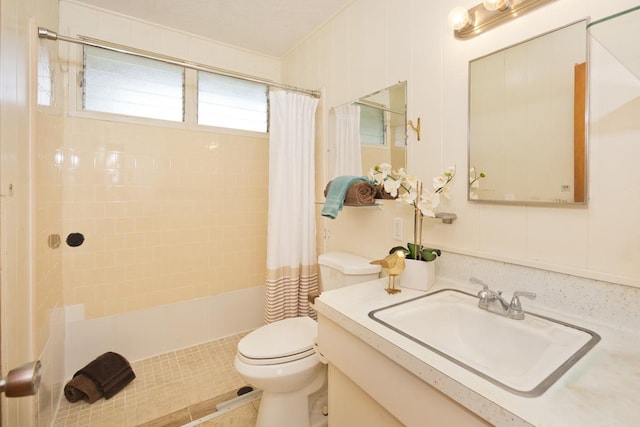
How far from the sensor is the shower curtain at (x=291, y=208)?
201cm

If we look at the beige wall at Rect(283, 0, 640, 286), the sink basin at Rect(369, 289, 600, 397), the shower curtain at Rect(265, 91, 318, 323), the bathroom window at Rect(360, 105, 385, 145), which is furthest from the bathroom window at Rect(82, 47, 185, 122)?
the sink basin at Rect(369, 289, 600, 397)

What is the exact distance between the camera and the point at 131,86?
2072 millimetres

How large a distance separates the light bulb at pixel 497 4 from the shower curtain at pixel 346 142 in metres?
0.80

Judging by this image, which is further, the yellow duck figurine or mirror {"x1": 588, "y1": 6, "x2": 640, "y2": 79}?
the yellow duck figurine

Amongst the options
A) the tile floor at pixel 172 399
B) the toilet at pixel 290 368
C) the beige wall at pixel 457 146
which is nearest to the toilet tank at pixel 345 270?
the toilet at pixel 290 368

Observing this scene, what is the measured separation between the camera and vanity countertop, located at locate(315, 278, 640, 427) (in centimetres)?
52

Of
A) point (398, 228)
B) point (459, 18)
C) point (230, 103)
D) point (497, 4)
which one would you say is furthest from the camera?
point (230, 103)

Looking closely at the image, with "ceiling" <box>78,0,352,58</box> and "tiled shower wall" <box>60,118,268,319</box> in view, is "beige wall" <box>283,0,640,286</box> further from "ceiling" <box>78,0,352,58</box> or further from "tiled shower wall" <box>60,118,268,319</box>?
"tiled shower wall" <box>60,118,268,319</box>

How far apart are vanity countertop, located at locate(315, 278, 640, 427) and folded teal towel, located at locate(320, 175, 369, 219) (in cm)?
73

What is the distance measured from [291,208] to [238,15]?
1.35 metres

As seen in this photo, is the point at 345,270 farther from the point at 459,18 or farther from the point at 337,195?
the point at 459,18

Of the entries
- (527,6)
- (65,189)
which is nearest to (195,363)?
(65,189)

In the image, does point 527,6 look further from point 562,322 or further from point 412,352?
point 412,352

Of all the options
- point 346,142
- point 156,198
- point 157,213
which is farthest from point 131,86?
point 346,142
